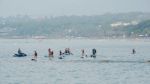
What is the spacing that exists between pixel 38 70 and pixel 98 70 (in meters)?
7.40

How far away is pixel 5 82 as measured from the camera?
59.5 meters

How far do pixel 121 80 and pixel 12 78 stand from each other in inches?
460

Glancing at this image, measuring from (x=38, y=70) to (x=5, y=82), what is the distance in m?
14.6

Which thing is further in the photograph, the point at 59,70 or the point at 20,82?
the point at 59,70

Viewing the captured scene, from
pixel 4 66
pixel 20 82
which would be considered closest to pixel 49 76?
pixel 20 82

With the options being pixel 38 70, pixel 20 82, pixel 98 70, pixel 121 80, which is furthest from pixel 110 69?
pixel 20 82

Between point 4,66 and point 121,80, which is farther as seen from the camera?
point 4,66

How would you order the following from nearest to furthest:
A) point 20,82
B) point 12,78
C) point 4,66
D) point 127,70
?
point 20,82
point 12,78
point 127,70
point 4,66

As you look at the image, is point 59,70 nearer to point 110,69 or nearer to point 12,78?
point 110,69

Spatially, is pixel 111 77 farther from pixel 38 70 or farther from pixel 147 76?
pixel 38 70

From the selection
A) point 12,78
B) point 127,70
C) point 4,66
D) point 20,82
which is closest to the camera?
point 20,82

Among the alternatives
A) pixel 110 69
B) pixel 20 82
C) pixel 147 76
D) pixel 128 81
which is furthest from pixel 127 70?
pixel 20 82

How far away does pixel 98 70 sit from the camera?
7288 cm

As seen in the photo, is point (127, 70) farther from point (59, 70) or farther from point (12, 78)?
point (12, 78)
